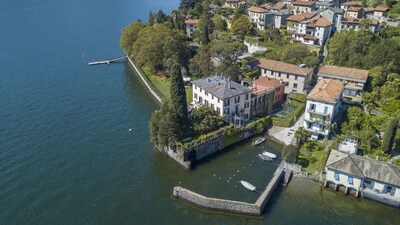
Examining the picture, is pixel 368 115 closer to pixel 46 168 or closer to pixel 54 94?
pixel 46 168

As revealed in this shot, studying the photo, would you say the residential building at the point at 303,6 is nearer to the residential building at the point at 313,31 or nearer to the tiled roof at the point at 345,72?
the residential building at the point at 313,31

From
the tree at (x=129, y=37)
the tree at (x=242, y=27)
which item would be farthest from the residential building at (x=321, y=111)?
the tree at (x=129, y=37)

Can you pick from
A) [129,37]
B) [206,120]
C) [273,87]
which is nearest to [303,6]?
[129,37]

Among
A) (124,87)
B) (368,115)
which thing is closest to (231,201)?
(368,115)

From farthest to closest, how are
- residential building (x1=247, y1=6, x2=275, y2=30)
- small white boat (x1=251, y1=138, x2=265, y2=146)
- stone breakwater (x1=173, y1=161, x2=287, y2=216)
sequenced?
residential building (x1=247, y1=6, x2=275, y2=30) → small white boat (x1=251, y1=138, x2=265, y2=146) → stone breakwater (x1=173, y1=161, x2=287, y2=216)

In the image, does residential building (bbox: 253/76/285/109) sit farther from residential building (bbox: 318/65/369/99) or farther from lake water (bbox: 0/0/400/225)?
lake water (bbox: 0/0/400/225)

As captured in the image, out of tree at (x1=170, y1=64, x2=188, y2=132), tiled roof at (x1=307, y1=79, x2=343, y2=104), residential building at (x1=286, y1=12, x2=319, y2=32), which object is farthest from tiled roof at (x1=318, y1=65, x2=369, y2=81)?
tree at (x1=170, y1=64, x2=188, y2=132)

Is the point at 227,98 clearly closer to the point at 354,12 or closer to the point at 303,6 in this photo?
the point at 354,12
